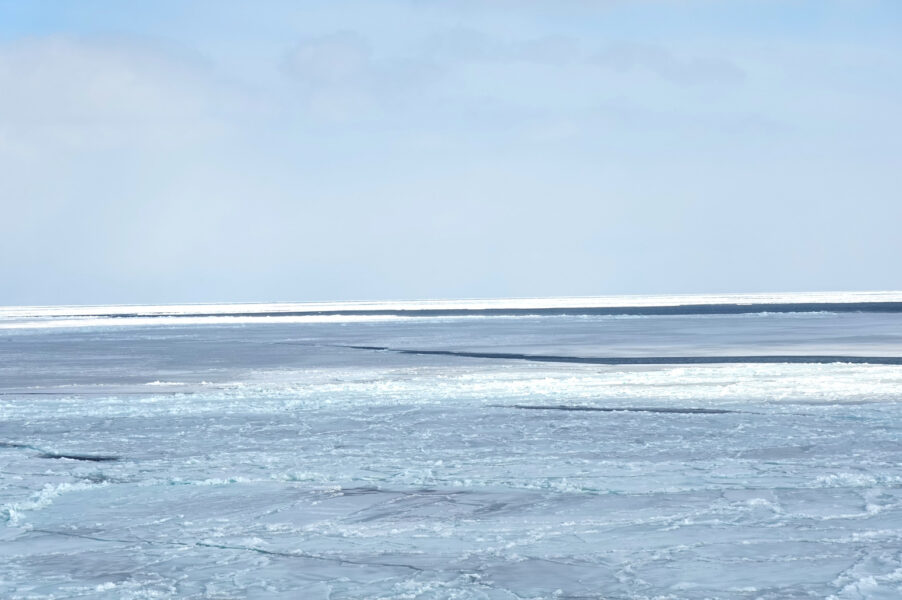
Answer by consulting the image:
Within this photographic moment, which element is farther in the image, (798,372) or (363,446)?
(798,372)

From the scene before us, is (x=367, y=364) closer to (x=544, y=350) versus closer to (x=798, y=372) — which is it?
(x=544, y=350)

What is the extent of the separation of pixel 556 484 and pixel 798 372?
9858 millimetres

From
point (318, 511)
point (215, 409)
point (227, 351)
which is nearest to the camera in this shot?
point (318, 511)

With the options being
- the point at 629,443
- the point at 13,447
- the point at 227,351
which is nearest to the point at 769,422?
the point at 629,443

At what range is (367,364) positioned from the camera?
64.2 feet

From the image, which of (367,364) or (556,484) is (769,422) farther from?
(367,364)

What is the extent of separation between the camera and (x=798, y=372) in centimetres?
1573

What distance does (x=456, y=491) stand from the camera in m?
6.83

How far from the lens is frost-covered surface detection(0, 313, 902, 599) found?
16.1ft

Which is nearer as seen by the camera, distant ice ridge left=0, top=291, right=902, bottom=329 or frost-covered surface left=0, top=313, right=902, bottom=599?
frost-covered surface left=0, top=313, right=902, bottom=599

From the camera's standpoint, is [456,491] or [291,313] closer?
[456,491]

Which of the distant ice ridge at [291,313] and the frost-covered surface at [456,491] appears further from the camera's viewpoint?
the distant ice ridge at [291,313]

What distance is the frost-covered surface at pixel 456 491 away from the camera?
4910 mm

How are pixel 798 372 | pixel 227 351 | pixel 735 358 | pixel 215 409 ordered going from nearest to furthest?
pixel 215 409
pixel 798 372
pixel 735 358
pixel 227 351
